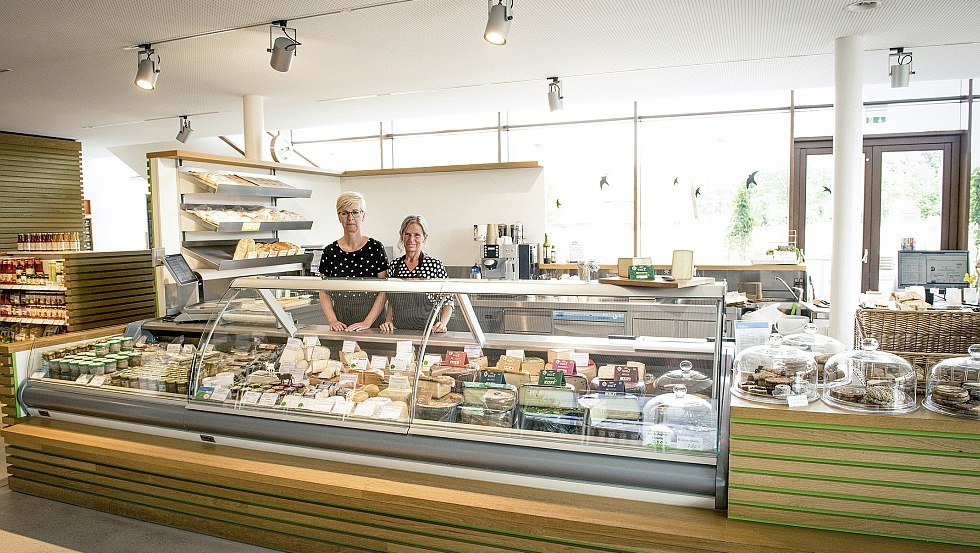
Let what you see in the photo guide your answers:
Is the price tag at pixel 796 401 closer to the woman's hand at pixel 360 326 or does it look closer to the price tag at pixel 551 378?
Result: the price tag at pixel 551 378

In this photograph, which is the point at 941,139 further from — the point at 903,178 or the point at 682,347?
the point at 682,347

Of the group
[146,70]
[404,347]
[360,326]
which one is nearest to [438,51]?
[146,70]

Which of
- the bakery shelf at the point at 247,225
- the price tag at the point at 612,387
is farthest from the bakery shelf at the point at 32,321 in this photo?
the price tag at the point at 612,387

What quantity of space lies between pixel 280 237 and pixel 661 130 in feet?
16.9

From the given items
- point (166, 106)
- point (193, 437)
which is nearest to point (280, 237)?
point (166, 106)

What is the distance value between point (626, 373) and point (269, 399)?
168 cm

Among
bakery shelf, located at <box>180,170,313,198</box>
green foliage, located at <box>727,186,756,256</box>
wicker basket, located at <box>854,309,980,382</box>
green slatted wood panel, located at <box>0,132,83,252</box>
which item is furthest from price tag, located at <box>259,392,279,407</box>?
green slatted wood panel, located at <box>0,132,83,252</box>

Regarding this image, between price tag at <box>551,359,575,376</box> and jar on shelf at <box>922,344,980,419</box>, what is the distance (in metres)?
1.30

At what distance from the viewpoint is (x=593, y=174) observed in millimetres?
9047

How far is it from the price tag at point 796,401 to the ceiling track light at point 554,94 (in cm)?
424

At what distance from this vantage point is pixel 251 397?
311 cm

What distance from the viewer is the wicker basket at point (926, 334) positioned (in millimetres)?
3447

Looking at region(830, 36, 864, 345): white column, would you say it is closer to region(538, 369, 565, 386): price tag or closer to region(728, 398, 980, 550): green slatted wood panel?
region(728, 398, 980, 550): green slatted wood panel

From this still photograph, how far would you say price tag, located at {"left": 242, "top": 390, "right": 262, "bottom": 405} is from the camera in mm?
3100
